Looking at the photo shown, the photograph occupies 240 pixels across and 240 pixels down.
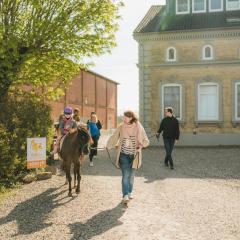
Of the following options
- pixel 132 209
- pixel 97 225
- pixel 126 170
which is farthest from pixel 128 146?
pixel 97 225

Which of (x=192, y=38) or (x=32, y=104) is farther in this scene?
(x=192, y=38)

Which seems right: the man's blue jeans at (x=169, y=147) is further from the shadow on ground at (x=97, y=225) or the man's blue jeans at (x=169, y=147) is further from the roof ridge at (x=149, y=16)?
the roof ridge at (x=149, y=16)

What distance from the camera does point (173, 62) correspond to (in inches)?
1024

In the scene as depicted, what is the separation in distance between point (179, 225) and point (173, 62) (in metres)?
19.5

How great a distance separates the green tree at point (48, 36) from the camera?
15156 millimetres

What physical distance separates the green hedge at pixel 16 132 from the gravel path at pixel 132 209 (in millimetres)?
649

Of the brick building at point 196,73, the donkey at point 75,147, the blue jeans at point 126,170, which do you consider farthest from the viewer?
the brick building at point 196,73

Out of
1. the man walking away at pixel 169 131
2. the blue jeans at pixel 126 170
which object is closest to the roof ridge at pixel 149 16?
the man walking away at pixel 169 131

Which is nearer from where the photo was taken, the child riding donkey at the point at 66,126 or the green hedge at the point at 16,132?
the child riding donkey at the point at 66,126

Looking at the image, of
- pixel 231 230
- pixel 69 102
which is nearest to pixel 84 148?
pixel 231 230

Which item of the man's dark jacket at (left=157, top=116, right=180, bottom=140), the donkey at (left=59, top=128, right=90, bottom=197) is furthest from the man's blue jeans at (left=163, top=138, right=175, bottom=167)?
the donkey at (left=59, top=128, right=90, bottom=197)

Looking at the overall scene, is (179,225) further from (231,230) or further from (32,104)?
(32,104)

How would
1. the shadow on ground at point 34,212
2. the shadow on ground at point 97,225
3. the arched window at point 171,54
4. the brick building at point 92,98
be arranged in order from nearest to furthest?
the shadow on ground at point 97,225
the shadow on ground at point 34,212
the arched window at point 171,54
the brick building at point 92,98

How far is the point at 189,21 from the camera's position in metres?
26.7
